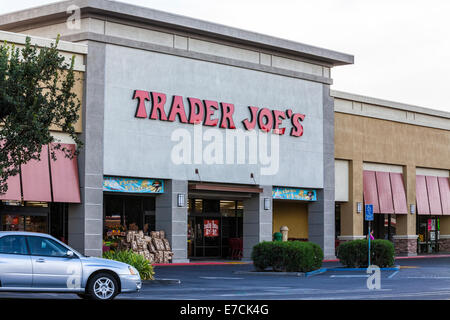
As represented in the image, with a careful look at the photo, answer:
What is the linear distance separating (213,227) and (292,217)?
232 inches

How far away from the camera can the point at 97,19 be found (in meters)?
37.5

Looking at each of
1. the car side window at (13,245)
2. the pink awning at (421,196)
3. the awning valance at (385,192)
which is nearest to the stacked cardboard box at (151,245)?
the awning valance at (385,192)

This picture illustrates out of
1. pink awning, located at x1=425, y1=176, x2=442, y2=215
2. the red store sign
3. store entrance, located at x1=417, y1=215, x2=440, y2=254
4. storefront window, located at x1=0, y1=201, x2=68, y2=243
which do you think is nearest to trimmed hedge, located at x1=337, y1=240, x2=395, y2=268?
the red store sign

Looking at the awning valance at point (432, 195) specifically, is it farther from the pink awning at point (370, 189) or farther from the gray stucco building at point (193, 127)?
the gray stucco building at point (193, 127)

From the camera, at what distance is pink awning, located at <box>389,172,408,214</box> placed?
5234 cm

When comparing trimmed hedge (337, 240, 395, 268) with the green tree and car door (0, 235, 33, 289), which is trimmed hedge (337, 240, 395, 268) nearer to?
the green tree

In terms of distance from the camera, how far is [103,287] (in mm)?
20000

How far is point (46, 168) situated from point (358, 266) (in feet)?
44.6

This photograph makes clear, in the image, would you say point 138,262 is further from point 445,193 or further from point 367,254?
point 445,193

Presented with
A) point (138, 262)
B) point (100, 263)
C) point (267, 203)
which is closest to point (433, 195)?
point (267, 203)

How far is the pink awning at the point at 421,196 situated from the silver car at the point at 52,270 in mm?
36920

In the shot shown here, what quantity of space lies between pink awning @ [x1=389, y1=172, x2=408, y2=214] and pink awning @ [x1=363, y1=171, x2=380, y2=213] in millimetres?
1783
